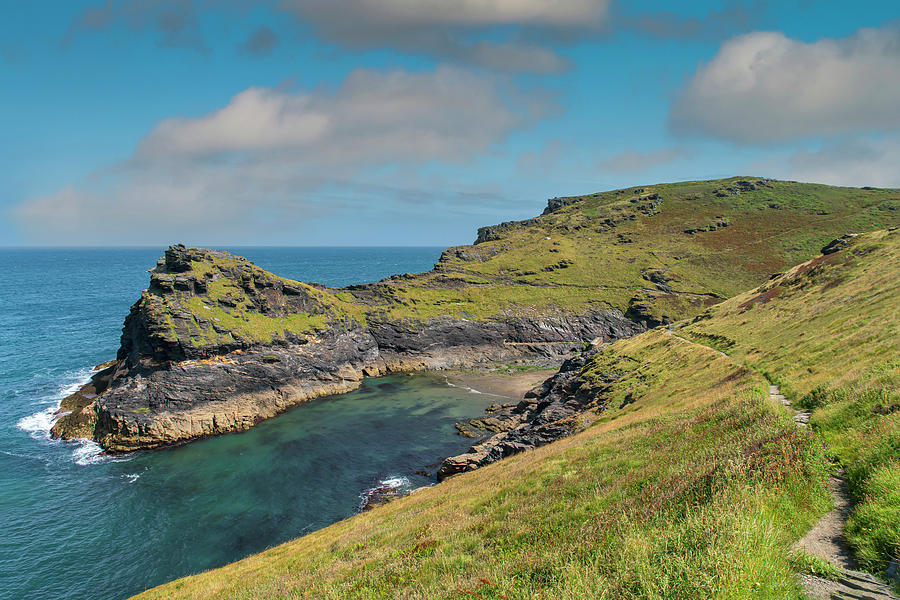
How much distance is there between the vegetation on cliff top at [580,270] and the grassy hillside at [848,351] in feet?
187

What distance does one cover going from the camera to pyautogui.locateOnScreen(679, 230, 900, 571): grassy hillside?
9.90m

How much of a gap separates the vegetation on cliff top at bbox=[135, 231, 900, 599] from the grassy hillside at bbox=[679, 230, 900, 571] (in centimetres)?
9

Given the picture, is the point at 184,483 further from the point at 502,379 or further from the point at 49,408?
the point at 502,379

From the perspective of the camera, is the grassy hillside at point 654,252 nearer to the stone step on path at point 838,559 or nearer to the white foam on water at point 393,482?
the white foam on water at point 393,482

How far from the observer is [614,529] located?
1038cm

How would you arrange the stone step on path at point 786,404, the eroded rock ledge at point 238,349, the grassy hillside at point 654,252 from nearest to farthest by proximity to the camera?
1. the stone step on path at point 786,404
2. the eroded rock ledge at point 238,349
3. the grassy hillside at point 654,252

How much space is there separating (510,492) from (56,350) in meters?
110

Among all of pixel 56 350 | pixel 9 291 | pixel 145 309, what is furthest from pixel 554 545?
pixel 9 291

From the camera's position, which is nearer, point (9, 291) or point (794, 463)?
point (794, 463)

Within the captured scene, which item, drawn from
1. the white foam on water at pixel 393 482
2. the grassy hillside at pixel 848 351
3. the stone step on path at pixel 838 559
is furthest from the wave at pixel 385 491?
the stone step on path at pixel 838 559

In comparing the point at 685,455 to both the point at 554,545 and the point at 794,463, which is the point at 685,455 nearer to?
the point at 794,463

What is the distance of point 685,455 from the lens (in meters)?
14.7

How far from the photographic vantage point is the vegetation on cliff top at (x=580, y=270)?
A: 6844 cm

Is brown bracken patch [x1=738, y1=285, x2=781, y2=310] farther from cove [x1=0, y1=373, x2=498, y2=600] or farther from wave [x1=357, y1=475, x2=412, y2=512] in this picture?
wave [x1=357, y1=475, x2=412, y2=512]
